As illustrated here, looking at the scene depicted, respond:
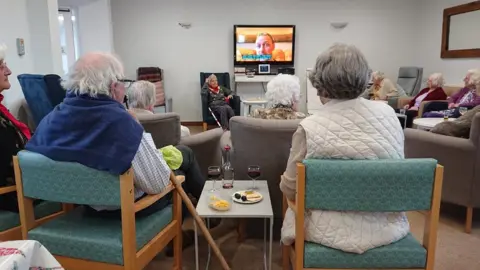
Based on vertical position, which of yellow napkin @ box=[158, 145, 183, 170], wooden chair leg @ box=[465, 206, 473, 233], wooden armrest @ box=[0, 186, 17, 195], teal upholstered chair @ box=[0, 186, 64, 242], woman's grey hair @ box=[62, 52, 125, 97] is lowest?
wooden chair leg @ box=[465, 206, 473, 233]

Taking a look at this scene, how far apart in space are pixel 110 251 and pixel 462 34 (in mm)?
6419

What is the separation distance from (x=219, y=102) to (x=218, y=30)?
178cm

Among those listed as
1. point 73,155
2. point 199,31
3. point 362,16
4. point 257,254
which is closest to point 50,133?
point 73,155

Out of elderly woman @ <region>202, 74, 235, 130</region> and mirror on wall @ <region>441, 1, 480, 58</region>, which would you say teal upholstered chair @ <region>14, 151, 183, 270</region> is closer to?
elderly woman @ <region>202, 74, 235, 130</region>

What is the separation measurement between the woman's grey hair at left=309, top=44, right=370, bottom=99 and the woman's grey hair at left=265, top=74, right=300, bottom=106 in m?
1.19

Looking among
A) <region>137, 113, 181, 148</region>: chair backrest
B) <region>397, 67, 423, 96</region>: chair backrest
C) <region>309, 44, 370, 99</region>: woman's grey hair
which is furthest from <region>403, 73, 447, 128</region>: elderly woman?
<region>309, 44, 370, 99</region>: woman's grey hair

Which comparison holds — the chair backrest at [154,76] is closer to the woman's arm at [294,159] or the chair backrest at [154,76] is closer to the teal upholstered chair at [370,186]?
the woman's arm at [294,159]

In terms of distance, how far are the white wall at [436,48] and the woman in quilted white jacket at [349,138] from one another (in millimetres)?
5330

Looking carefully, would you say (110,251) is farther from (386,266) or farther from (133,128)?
(386,266)

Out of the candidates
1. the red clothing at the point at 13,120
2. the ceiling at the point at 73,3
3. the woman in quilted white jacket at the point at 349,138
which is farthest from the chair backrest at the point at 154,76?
the woman in quilted white jacket at the point at 349,138

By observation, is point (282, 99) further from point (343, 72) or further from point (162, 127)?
point (343, 72)

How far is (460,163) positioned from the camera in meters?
2.53

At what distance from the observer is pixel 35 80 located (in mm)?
2879

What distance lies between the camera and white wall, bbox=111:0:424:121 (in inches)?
276
